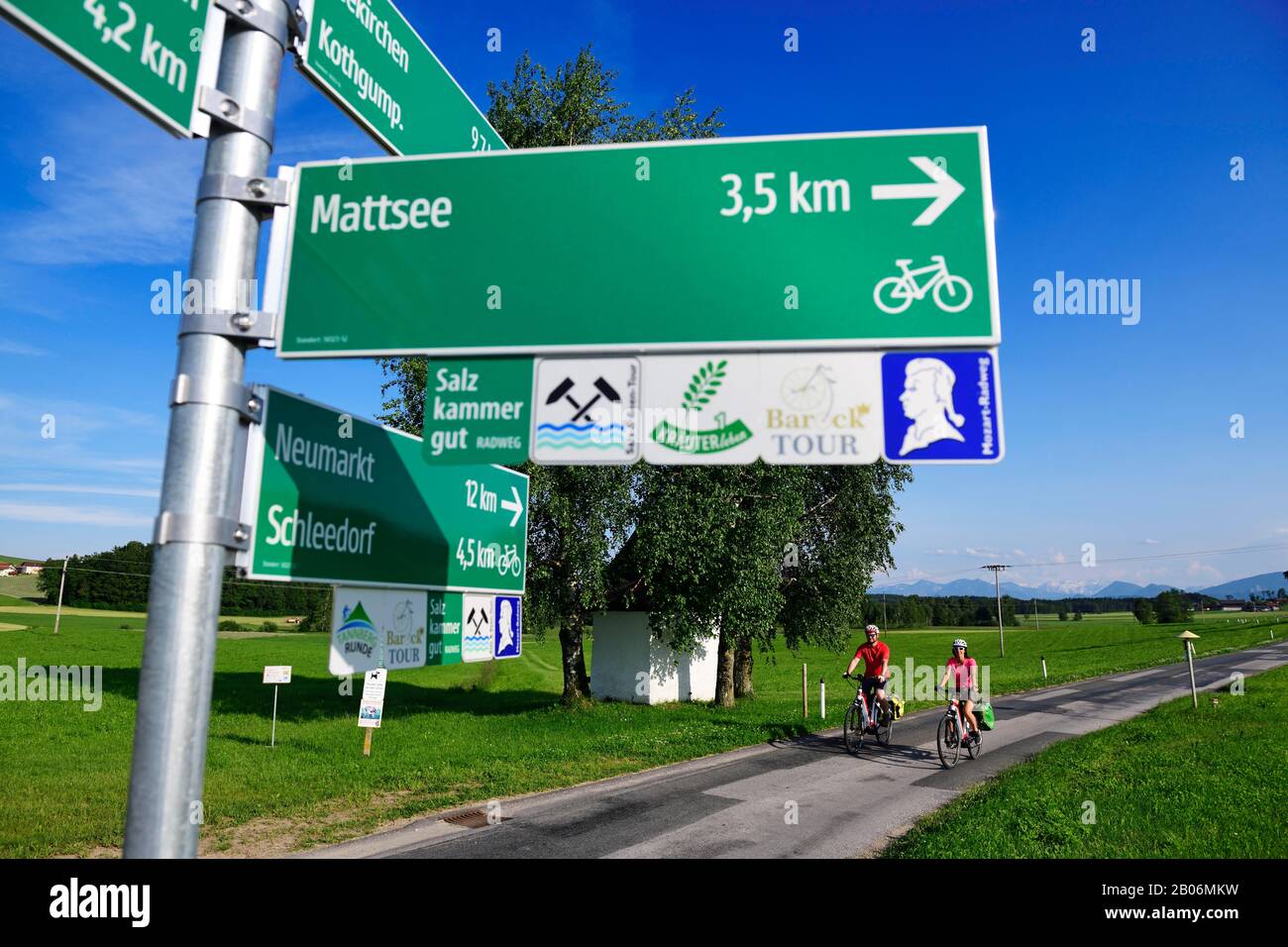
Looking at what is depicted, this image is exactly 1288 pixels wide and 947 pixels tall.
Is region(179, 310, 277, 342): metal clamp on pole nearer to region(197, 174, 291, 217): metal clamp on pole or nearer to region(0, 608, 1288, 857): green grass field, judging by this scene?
region(197, 174, 291, 217): metal clamp on pole

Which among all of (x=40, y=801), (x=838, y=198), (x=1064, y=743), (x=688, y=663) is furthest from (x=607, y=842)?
(x=688, y=663)

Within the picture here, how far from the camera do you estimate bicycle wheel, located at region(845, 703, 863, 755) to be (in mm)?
14531

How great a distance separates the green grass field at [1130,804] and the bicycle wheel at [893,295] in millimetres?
6894

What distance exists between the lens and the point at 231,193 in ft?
7.49

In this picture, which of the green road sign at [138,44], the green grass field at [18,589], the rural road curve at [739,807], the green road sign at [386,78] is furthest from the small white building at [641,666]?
the green grass field at [18,589]

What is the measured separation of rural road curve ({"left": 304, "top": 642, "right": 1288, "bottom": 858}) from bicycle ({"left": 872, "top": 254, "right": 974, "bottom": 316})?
7.31 m

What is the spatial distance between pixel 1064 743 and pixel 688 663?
1355 centimetres

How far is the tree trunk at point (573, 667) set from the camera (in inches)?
895

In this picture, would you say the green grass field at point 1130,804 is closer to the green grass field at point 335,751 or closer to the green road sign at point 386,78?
the green grass field at point 335,751

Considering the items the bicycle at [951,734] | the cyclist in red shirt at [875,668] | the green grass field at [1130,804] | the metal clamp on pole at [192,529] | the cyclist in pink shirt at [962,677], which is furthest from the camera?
the cyclist in red shirt at [875,668]

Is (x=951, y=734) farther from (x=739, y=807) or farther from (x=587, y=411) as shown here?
(x=587, y=411)

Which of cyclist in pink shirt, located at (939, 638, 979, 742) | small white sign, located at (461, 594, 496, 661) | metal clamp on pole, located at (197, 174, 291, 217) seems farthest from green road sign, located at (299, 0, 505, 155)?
cyclist in pink shirt, located at (939, 638, 979, 742)

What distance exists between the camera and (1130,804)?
30.3ft
